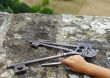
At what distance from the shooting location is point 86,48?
85.0 inches

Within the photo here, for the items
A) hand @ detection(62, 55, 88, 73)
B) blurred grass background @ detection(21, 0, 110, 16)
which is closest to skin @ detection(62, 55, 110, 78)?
hand @ detection(62, 55, 88, 73)

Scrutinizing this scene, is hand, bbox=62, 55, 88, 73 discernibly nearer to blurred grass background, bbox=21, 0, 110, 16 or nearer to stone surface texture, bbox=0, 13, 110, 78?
stone surface texture, bbox=0, 13, 110, 78

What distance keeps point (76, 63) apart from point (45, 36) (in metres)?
0.36

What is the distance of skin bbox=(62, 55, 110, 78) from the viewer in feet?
6.59

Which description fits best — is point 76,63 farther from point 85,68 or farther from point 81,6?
point 81,6

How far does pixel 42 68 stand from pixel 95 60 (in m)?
0.30

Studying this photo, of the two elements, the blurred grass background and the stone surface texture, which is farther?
the blurred grass background

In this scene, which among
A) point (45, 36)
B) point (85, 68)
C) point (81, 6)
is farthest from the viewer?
point (81, 6)

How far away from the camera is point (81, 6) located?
659 cm

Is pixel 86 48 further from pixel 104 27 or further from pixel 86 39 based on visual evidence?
pixel 104 27

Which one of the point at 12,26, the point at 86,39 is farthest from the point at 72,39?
the point at 12,26

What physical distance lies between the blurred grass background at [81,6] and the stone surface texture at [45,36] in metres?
3.81

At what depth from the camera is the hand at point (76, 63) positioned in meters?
2.02

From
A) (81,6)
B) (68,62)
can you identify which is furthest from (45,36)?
(81,6)
